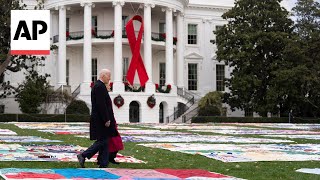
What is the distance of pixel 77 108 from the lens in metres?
42.0

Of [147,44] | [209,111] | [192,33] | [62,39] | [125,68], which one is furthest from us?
[192,33]

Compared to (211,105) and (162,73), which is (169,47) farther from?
(211,105)

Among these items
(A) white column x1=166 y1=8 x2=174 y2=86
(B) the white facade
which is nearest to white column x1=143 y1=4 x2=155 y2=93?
(B) the white facade

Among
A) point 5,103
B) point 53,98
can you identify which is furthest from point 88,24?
point 5,103

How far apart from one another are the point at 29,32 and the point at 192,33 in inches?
1599

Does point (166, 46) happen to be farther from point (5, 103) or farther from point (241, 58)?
point (5, 103)

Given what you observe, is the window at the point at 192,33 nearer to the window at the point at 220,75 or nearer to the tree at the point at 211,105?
the window at the point at 220,75

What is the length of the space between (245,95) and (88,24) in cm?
1290

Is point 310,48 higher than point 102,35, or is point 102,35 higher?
point 102,35

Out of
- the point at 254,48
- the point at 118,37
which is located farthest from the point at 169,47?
the point at 254,48

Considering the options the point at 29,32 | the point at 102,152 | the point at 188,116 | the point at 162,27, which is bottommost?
the point at 188,116

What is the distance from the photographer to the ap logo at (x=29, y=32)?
13508 millimetres

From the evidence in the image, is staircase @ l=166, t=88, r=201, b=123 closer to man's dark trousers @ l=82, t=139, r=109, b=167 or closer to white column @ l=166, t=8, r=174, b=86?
white column @ l=166, t=8, r=174, b=86

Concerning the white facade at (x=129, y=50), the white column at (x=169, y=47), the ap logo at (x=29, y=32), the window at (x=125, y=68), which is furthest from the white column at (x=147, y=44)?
the ap logo at (x=29, y=32)
